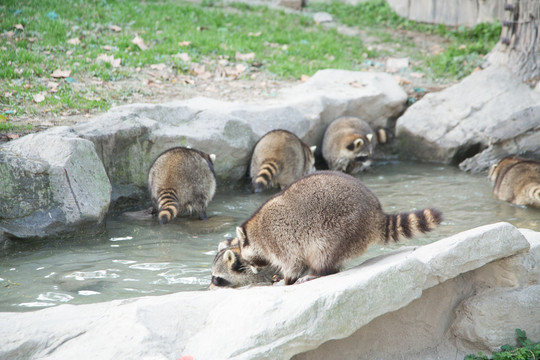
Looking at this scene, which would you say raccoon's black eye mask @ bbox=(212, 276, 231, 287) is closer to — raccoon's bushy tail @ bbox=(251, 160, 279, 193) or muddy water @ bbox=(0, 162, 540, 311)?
muddy water @ bbox=(0, 162, 540, 311)

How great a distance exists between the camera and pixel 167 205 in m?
5.90

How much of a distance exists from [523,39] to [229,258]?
6.83 meters

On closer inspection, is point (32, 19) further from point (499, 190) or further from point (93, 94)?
point (499, 190)

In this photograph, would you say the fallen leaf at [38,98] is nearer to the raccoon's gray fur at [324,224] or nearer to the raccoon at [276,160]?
the raccoon at [276,160]

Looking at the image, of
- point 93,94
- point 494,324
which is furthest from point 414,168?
point 494,324

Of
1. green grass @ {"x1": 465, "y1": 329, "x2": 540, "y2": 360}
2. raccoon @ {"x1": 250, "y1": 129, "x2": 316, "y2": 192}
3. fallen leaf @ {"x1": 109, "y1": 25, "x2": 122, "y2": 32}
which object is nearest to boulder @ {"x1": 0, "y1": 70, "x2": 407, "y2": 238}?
raccoon @ {"x1": 250, "y1": 129, "x2": 316, "y2": 192}

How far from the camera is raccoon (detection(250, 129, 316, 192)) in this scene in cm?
705

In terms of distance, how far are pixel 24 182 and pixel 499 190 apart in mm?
5110

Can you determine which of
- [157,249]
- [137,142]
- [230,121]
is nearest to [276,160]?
[230,121]

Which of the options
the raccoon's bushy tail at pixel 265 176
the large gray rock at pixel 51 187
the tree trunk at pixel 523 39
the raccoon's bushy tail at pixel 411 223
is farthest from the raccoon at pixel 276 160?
the tree trunk at pixel 523 39

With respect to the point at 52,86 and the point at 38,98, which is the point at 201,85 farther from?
the point at 38,98

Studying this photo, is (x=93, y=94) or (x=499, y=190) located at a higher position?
(x=93, y=94)

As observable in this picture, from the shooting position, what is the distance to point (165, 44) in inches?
396

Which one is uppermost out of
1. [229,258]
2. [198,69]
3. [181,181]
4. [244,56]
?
[244,56]
